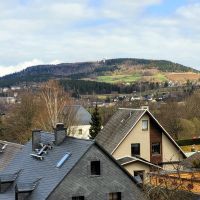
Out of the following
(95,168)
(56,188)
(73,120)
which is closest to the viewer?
(56,188)

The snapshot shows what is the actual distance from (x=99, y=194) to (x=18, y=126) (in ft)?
160

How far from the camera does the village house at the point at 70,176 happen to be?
3152 centimetres

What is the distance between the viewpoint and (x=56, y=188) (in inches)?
1213

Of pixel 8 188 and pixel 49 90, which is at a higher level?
pixel 49 90

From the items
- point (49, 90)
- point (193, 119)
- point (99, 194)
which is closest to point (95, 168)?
point (99, 194)

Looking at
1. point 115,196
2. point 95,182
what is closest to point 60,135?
point 95,182

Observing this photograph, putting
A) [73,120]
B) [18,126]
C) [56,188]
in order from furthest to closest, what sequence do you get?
[18,126]
[73,120]
[56,188]

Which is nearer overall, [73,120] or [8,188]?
[8,188]

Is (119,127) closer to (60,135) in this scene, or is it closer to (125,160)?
(125,160)

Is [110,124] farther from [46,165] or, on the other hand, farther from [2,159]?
[46,165]

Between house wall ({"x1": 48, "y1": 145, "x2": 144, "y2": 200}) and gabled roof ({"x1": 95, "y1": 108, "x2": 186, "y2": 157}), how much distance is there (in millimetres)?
15912

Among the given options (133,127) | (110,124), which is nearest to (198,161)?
(133,127)

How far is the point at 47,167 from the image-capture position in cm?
3338

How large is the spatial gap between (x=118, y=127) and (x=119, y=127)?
0.12m
